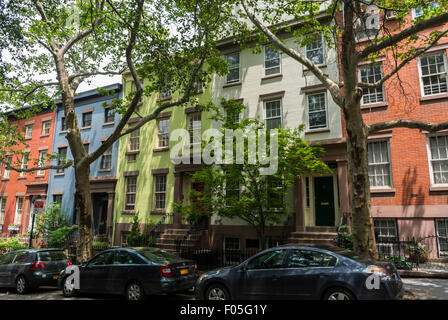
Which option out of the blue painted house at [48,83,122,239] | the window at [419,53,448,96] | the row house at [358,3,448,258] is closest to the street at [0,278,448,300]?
the row house at [358,3,448,258]

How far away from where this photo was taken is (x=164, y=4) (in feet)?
45.1

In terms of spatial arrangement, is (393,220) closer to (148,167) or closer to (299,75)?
(299,75)

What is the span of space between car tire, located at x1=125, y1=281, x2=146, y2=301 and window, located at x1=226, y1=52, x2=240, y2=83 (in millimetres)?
13035

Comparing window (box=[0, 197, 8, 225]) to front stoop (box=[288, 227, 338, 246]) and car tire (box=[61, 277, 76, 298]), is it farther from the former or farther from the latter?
front stoop (box=[288, 227, 338, 246])

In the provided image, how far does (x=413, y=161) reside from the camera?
13328mm

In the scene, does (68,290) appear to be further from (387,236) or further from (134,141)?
(134,141)

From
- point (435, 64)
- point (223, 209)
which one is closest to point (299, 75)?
point (435, 64)

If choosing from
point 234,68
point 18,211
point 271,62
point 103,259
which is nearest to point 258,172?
point 103,259

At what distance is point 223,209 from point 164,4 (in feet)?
30.5

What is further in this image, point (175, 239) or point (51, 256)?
point (175, 239)

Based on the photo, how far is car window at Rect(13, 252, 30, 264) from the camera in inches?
455

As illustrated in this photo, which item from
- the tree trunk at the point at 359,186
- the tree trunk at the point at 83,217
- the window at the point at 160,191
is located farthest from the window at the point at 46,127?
the tree trunk at the point at 359,186

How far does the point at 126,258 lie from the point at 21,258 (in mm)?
5454

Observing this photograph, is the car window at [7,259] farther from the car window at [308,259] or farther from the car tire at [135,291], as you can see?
the car window at [308,259]
